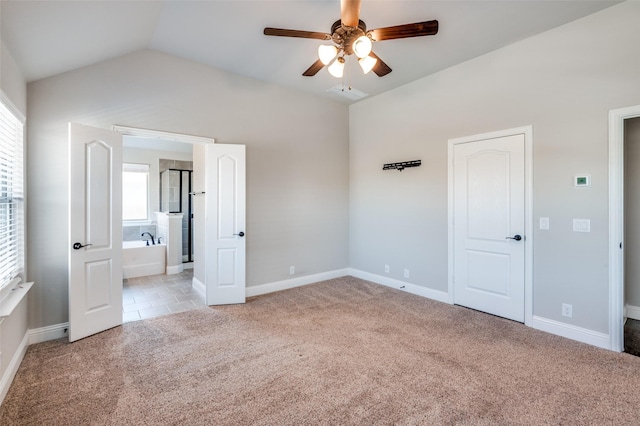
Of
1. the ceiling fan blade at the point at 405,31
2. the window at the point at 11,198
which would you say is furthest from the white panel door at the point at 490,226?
the window at the point at 11,198

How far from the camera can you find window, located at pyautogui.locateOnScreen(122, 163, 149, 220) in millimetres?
7180

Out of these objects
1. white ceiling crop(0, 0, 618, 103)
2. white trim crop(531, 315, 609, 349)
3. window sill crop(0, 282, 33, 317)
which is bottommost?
white trim crop(531, 315, 609, 349)

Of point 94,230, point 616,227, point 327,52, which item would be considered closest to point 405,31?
point 327,52

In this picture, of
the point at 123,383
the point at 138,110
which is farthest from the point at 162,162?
the point at 123,383

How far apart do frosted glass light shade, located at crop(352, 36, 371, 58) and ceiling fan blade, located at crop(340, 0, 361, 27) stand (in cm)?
11

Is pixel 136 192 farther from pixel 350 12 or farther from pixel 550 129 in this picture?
pixel 550 129

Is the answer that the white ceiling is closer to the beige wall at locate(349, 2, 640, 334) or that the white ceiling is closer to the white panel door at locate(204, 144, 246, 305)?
the beige wall at locate(349, 2, 640, 334)

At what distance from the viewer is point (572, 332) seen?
10.1ft

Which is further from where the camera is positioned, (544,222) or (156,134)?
(156,134)

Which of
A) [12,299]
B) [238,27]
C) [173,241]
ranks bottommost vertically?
[12,299]

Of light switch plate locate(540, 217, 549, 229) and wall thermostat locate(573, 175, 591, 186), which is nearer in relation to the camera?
wall thermostat locate(573, 175, 591, 186)

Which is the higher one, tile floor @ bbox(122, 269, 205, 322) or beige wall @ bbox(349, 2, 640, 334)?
beige wall @ bbox(349, 2, 640, 334)

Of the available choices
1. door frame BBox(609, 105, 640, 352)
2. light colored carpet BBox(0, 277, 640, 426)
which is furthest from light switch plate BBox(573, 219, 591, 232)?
light colored carpet BBox(0, 277, 640, 426)

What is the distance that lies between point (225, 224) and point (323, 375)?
2418mm
